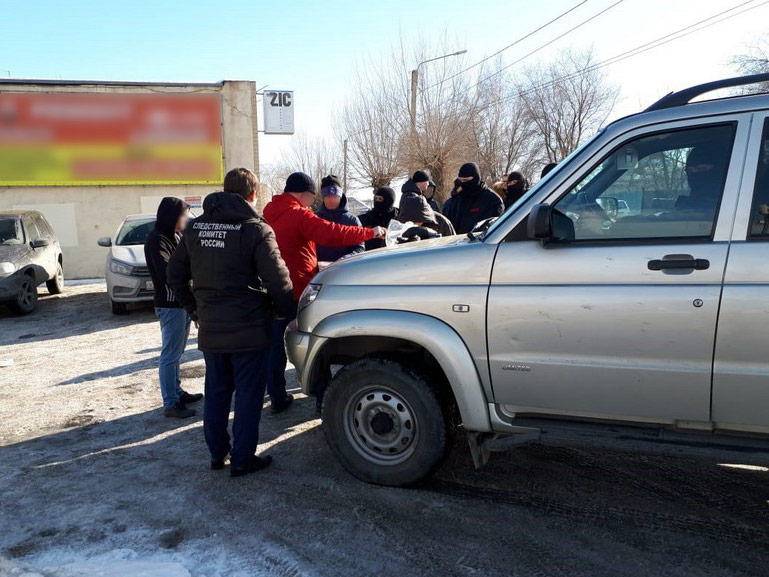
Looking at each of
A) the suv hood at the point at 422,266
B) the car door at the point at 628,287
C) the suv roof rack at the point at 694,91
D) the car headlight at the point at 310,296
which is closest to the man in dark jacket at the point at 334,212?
the car headlight at the point at 310,296

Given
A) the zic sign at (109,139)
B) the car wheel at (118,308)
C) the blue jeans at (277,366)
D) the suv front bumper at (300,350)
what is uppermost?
the zic sign at (109,139)

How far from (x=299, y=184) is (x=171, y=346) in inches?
69.7

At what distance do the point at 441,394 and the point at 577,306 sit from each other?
3.29 ft

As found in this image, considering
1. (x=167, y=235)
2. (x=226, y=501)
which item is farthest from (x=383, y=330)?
(x=167, y=235)

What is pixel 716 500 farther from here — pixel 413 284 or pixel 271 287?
pixel 271 287

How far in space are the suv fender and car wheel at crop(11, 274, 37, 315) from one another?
360 inches

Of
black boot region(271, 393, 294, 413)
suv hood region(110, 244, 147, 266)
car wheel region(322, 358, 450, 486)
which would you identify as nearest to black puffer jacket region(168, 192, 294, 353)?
car wheel region(322, 358, 450, 486)

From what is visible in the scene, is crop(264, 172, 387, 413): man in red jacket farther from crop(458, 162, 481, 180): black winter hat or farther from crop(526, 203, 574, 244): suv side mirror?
crop(458, 162, 481, 180): black winter hat

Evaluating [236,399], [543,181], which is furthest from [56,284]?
[543,181]

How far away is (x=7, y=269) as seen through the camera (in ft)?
33.4

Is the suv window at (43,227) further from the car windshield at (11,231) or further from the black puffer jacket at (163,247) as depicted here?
the black puffer jacket at (163,247)

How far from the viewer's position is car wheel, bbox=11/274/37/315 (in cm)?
1047

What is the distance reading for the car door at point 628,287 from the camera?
2.97m

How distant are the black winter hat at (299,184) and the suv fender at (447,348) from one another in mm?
1803
